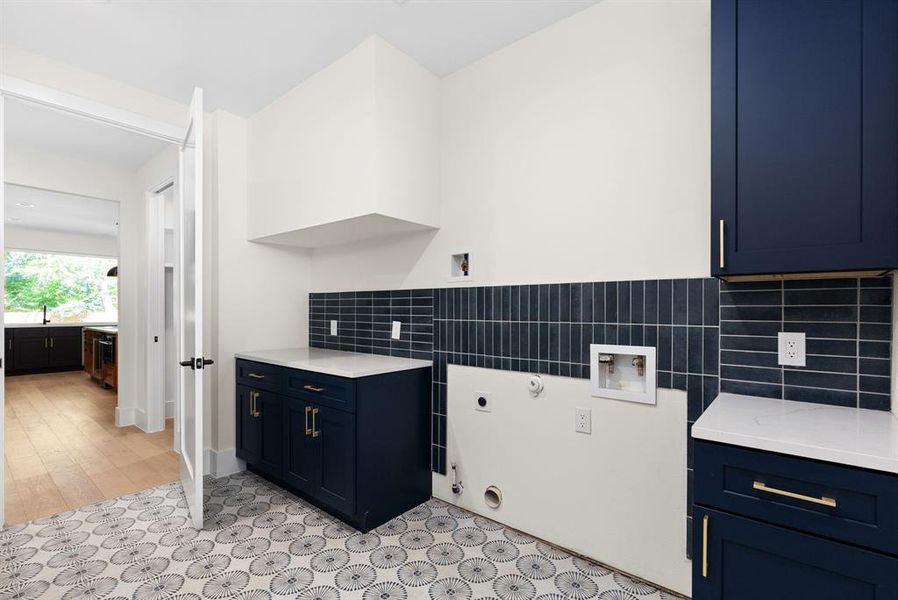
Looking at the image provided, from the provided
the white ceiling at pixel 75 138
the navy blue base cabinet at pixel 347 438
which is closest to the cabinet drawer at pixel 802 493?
the navy blue base cabinet at pixel 347 438

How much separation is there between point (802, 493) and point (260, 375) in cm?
269

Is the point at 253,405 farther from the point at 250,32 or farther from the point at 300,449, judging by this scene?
the point at 250,32

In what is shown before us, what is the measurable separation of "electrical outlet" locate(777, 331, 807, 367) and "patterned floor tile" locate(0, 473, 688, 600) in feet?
3.43

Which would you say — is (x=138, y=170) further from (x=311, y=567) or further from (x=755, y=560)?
(x=755, y=560)

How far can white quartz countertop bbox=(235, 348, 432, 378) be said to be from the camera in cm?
225

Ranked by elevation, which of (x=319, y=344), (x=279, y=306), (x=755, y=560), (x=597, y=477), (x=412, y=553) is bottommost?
(x=412, y=553)

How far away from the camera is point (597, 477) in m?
1.94

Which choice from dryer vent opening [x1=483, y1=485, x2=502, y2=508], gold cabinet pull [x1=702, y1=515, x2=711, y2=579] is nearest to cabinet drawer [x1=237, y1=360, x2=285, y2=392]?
Answer: dryer vent opening [x1=483, y1=485, x2=502, y2=508]

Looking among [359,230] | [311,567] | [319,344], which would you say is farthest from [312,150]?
[311,567]

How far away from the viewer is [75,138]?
3.45 m

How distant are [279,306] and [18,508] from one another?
183 centimetres

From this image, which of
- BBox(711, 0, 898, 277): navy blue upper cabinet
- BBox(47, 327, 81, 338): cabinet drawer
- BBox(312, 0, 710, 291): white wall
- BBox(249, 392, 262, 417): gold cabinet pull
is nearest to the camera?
BBox(711, 0, 898, 277): navy blue upper cabinet

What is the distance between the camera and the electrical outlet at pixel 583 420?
6.41 feet

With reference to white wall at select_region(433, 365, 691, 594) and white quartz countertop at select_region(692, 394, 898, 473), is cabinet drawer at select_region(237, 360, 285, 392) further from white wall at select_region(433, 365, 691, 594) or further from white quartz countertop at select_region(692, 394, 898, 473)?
white quartz countertop at select_region(692, 394, 898, 473)
